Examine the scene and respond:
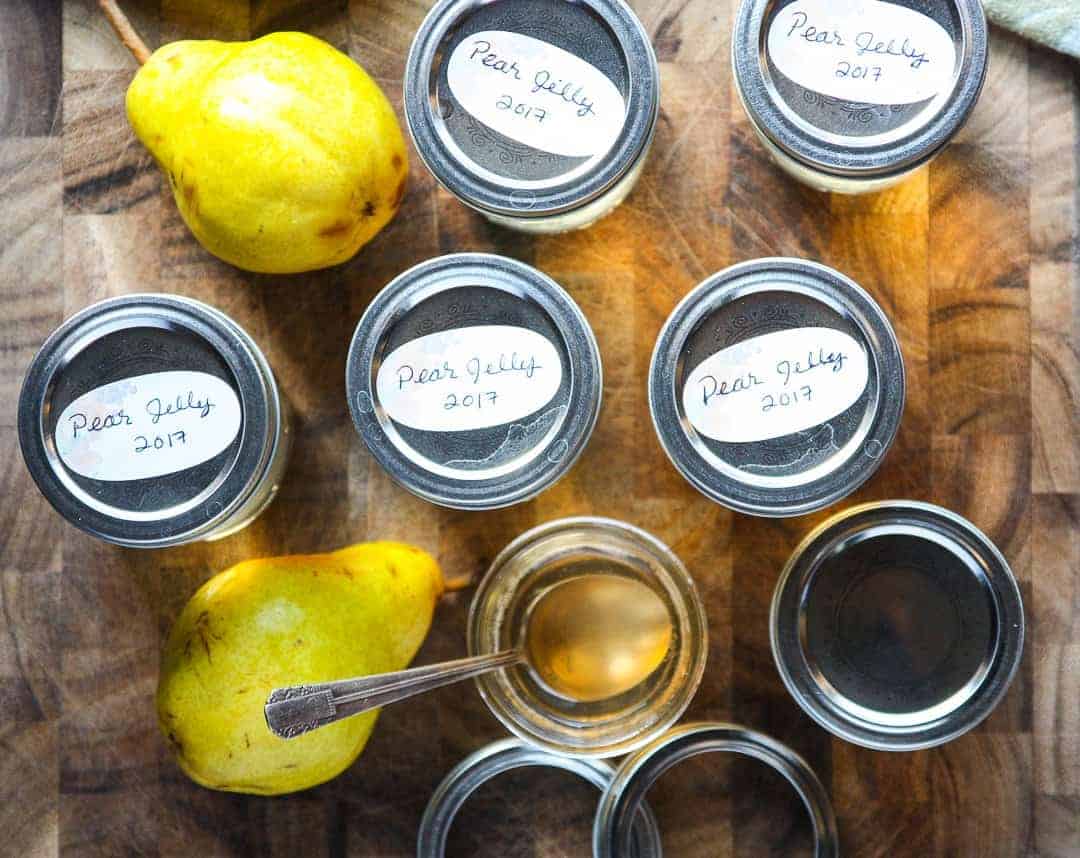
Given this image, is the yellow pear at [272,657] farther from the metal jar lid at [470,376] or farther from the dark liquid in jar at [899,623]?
the dark liquid in jar at [899,623]

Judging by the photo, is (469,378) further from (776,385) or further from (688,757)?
(688,757)

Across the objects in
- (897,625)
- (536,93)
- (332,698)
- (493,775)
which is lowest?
(493,775)

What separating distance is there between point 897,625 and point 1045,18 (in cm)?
48

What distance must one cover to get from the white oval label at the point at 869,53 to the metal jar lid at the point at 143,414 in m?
0.45

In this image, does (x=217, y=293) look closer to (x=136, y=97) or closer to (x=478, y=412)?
(x=136, y=97)

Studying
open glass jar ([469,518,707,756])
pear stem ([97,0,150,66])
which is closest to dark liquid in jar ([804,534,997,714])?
open glass jar ([469,518,707,756])

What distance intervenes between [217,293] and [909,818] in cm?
70

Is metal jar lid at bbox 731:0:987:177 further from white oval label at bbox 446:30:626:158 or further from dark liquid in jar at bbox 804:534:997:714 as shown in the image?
dark liquid in jar at bbox 804:534:997:714

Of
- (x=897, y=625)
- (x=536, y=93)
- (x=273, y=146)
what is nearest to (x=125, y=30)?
(x=273, y=146)

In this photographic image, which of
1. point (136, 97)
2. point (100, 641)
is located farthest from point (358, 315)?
point (100, 641)

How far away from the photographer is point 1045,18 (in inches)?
30.8

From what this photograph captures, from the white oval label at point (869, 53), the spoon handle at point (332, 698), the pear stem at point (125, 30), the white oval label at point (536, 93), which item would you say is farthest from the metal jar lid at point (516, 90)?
the spoon handle at point (332, 698)

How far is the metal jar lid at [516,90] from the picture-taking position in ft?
2.35

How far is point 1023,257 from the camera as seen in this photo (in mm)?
806
